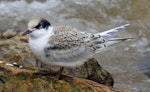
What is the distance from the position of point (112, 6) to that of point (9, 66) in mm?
5800

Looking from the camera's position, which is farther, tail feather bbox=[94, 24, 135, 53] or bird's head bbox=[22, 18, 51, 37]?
tail feather bbox=[94, 24, 135, 53]

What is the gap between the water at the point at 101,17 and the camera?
8.66 metres

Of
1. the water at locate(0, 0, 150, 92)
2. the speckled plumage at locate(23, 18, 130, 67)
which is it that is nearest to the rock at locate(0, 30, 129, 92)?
the speckled plumage at locate(23, 18, 130, 67)

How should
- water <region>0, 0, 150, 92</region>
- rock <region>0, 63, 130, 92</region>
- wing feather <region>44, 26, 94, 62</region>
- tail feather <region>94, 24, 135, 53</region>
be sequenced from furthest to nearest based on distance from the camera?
water <region>0, 0, 150, 92</region> < tail feather <region>94, 24, 135, 53</region> < wing feather <region>44, 26, 94, 62</region> < rock <region>0, 63, 130, 92</region>

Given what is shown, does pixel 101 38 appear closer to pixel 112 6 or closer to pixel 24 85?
pixel 24 85

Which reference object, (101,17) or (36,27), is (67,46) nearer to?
(36,27)

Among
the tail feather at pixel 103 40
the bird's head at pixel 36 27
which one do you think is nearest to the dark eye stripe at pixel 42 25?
the bird's head at pixel 36 27

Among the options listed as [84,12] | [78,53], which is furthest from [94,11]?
[78,53]

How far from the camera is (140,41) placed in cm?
925

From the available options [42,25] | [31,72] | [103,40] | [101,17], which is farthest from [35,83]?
[101,17]

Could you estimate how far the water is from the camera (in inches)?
341

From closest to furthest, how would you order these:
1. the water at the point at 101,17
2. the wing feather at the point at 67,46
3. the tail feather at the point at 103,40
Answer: the wing feather at the point at 67,46, the tail feather at the point at 103,40, the water at the point at 101,17

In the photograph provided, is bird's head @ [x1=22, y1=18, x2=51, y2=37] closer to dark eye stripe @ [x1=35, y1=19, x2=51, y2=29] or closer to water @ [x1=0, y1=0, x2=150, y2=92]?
dark eye stripe @ [x1=35, y1=19, x2=51, y2=29]

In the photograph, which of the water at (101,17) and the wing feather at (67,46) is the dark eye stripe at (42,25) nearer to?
the wing feather at (67,46)
